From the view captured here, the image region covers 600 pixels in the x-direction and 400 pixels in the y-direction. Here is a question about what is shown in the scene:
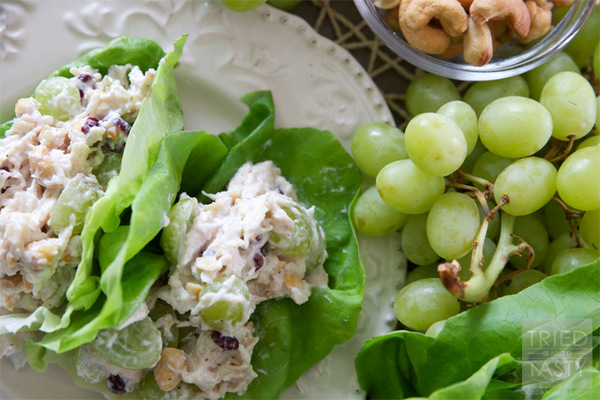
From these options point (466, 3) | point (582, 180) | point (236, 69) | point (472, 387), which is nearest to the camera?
point (472, 387)

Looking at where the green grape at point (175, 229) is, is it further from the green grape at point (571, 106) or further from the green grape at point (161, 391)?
the green grape at point (571, 106)

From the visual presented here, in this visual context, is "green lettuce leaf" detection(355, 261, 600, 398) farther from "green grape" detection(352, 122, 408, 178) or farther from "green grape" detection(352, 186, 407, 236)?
"green grape" detection(352, 122, 408, 178)

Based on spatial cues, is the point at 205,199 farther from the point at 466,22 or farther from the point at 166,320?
the point at 466,22

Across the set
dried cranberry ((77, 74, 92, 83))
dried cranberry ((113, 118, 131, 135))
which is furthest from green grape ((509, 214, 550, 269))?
dried cranberry ((77, 74, 92, 83))

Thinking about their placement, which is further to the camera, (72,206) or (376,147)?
(376,147)

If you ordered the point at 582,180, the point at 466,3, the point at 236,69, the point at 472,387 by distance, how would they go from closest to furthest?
1. the point at 472,387
2. the point at 582,180
3. the point at 466,3
4. the point at 236,69

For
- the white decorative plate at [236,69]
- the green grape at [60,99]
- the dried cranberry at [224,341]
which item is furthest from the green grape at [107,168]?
the dried cranberry at [224,341]

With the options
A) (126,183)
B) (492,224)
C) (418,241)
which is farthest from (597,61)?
(126,183)
